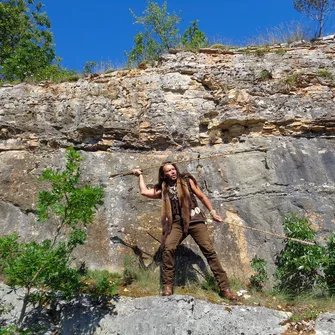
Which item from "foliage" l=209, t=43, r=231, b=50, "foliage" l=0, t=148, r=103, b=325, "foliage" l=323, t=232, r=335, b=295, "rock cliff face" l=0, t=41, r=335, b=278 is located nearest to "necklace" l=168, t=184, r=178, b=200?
"rock cliff face" l=0, t=41, r=335, b=278

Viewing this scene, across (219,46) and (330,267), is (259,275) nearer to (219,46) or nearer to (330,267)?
(330,267)

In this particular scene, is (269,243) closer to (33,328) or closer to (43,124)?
(33,328)

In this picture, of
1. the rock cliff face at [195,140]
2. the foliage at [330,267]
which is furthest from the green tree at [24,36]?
the foliage at [330,267]

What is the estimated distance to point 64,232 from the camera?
6082 mm

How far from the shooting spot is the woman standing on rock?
4.88 meters

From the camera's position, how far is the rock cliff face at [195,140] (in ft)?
19.6

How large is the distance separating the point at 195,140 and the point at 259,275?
273 cm

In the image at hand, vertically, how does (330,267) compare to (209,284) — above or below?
above

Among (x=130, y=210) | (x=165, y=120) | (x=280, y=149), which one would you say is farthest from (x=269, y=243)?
(x=165, y=120)

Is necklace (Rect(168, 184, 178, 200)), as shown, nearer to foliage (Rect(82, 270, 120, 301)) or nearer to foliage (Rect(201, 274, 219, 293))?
foliage (Rect(201, 274, 219, 293))

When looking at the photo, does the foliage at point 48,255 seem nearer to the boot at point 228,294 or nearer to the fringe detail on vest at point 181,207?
the fringe detail on vest at point 181,207

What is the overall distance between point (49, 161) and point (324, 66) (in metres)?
5.75

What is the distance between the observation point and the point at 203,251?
5.06 meters

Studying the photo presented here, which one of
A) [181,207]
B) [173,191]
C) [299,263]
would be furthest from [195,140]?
[299,263]
